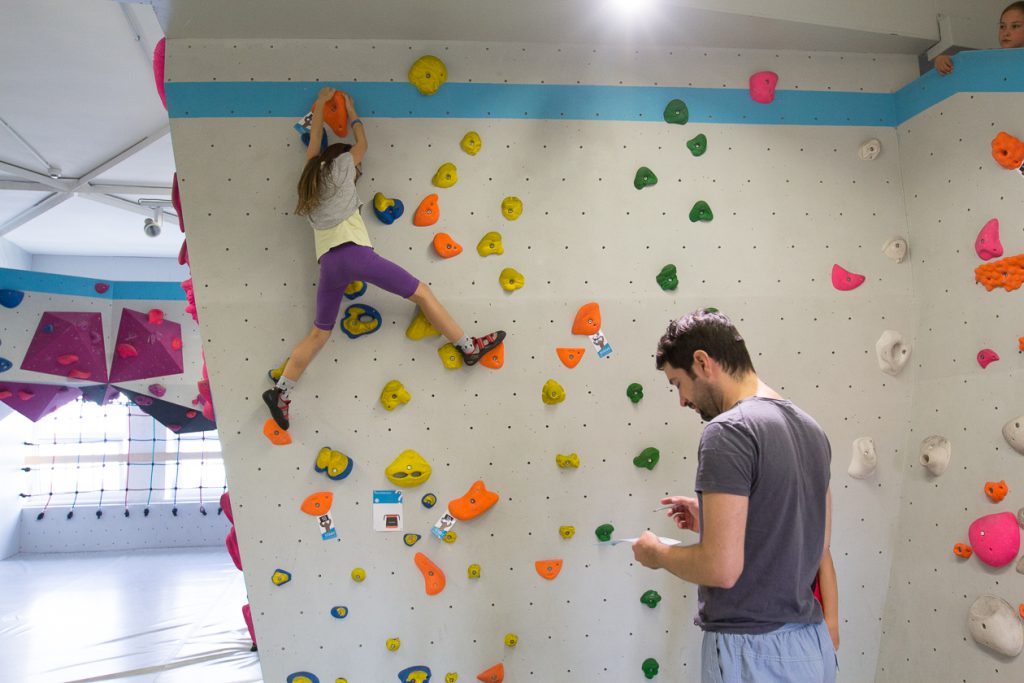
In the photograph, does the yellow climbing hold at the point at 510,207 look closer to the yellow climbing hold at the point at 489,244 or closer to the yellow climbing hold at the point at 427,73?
the yellow climbing hold at the point at 489,244

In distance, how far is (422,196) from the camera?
8.37 ft

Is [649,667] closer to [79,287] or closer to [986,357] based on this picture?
[986,357]

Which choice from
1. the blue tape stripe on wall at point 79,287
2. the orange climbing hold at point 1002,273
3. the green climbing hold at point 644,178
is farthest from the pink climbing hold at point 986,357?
the blue tape stripe on wall at point 79,287

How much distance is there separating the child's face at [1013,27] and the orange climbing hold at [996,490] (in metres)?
1.38

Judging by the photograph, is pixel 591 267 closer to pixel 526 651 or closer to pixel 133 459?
pixel 526 651

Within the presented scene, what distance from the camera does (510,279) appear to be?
2582mm

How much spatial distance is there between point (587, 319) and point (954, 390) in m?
1.27

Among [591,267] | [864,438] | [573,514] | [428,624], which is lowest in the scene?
[428,624]

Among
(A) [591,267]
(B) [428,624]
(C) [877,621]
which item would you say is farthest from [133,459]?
(C) [877,621]

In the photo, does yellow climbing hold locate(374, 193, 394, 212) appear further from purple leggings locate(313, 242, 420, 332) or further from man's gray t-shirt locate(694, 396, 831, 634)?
man's gray t-shirt locate(694, 396, 831, 634)

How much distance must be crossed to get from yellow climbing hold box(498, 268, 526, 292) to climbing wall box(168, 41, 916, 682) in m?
0.03

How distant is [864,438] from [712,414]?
1.52 meters

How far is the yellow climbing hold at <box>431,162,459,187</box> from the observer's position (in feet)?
8.35

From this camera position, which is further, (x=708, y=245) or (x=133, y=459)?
(x=133, y=459)
